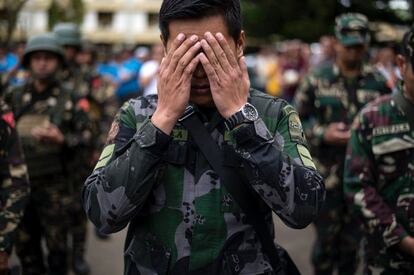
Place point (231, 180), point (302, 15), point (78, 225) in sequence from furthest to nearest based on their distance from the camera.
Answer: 1. point (302, 15)
2. point (78, 225)
3. point (231, 180)

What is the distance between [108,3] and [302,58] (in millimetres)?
45871

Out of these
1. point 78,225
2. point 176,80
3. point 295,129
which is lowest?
point 78,225

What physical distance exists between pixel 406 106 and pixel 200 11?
1482mm

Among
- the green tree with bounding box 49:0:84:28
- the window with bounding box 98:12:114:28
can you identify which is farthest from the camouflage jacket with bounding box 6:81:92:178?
the window with bounding box 98:12:114:28

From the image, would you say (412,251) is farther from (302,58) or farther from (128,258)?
(302,58)

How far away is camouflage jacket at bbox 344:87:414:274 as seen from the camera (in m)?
3.18

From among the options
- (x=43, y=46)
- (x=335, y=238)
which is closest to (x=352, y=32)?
(x=335, y=238)

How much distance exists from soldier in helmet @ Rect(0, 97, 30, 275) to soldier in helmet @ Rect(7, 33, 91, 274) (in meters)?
1.74

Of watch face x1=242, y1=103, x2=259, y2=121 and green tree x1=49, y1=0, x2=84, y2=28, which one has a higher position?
green tree x1=49, y1=0, x2=84, y2=28

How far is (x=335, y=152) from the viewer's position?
17.3 ft

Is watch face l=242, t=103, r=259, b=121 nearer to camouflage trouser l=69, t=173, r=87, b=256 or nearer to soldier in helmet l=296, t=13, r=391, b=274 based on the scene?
soldier in helmet l=296, t=13, r=391, b=274

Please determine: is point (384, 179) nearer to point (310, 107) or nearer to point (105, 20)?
point (310, 107)

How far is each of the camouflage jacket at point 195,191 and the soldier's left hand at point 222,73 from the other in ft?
0.31

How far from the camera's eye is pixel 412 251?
307 cm
